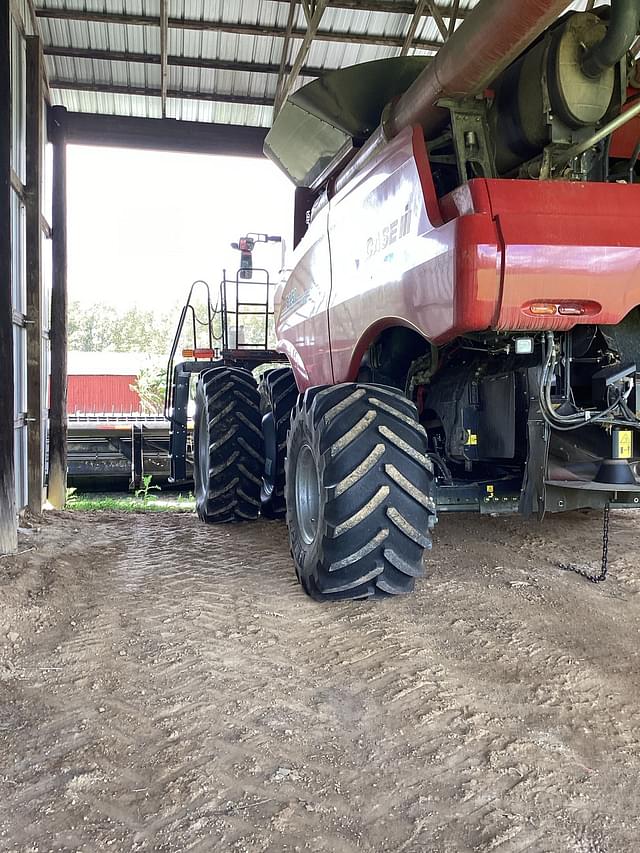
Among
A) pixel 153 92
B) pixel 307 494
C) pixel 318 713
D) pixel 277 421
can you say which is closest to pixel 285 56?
pixel 153 92

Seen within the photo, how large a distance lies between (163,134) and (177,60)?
1480mm

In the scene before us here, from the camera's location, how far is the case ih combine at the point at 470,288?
3.12 metres

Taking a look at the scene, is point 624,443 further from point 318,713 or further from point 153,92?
point 153,92

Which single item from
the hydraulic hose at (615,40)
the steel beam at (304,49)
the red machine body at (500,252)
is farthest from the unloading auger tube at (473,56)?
the steel beam at (304,49)

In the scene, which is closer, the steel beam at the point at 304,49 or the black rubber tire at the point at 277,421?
the black rubber tire at the point at 277,421

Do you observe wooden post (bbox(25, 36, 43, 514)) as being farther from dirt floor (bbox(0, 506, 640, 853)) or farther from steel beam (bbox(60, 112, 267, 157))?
dirt floor (bbox(0, 506, 640, 853))

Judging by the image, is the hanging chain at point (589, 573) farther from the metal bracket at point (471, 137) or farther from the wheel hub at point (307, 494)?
the metal bracket at point (471, 137)

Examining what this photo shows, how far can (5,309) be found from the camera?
5.53 metres

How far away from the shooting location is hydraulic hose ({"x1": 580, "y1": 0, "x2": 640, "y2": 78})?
9.38ft

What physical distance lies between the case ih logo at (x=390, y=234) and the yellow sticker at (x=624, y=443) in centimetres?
147

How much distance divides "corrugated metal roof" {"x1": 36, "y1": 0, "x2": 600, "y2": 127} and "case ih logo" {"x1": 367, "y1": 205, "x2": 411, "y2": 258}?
6.44 metres

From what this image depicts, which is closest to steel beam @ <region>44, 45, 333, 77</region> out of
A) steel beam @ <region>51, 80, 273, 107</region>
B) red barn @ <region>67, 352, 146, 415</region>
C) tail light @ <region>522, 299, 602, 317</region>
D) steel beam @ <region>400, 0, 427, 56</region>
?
steel beam @ <region>51, 80, 273, 107</region>

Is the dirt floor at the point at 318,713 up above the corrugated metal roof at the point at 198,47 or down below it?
below

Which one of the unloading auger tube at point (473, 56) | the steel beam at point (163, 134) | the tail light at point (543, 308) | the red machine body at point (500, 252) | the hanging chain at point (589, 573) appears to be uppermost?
the steel beam at point (163, 134)
